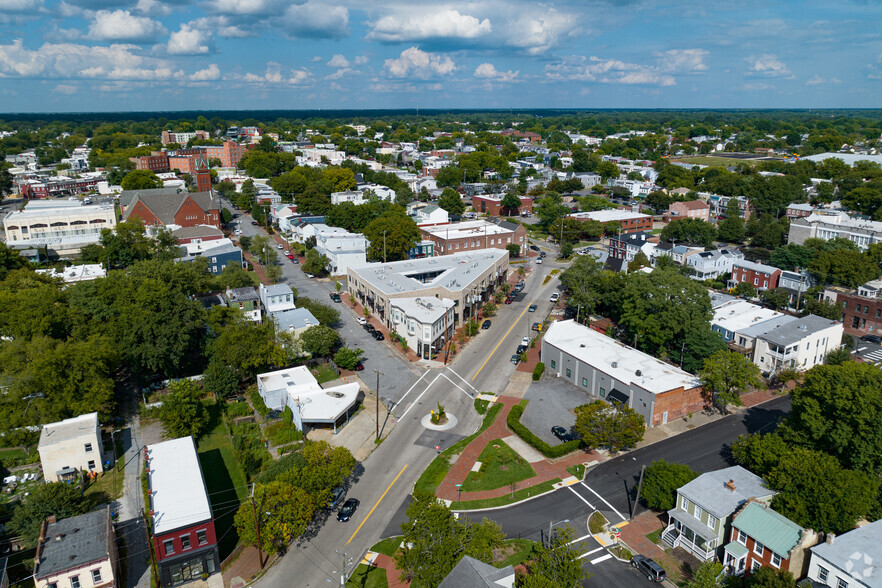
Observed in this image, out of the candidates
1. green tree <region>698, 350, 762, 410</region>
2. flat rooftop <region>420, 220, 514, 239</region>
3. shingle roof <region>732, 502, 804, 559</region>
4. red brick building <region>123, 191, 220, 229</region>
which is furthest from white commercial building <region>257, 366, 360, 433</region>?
red brick building <region>123, 191, 220, 229</region>

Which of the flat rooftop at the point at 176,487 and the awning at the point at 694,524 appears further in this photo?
the awning at the point at 694,524

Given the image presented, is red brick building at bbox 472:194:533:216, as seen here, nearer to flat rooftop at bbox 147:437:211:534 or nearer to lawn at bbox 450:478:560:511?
lawn at bbox 450:478:560:511

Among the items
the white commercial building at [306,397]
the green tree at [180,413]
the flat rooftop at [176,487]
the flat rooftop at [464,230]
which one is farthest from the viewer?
the flat rooftop at [464,230]

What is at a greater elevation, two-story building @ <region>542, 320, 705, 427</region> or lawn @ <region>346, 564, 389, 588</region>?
two-story building @ <region>542, 320, 705, 427</region>

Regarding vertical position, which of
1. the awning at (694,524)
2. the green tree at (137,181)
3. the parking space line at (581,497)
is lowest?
the parking space line at (581,497)

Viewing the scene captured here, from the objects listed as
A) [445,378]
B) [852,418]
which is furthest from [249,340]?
[852,418]

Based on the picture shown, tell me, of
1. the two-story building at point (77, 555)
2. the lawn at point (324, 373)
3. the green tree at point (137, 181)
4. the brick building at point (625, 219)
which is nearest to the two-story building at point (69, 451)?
the two-story building at point (77, 555)

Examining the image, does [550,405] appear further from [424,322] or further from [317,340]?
[317,340]

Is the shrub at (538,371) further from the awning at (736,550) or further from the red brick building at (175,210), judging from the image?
the red brick building at (175,210)
